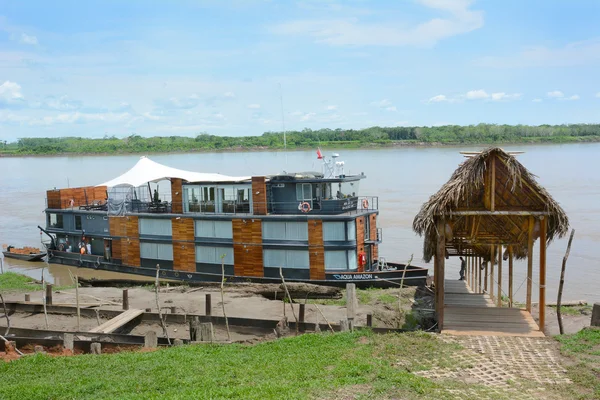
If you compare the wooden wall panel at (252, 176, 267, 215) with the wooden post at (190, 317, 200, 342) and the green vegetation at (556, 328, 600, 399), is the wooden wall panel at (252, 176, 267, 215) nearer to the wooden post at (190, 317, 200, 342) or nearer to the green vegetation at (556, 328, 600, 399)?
the wooden post at (190, 317, 200, 342)

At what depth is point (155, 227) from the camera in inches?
1104

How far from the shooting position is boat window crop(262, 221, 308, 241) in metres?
24.4

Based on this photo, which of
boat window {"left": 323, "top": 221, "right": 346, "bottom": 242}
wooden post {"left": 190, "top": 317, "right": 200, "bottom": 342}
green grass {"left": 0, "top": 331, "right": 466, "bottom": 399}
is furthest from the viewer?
boat window {"left": 323, "top": 221, "right": 346, "bottom": 242}

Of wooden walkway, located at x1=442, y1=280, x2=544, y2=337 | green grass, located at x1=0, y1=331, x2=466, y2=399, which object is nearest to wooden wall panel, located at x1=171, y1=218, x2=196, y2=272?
green grass, located at x1=0, y1=331, x2=466, y2=399

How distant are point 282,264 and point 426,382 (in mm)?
14933

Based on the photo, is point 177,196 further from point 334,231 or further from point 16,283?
point 16,283

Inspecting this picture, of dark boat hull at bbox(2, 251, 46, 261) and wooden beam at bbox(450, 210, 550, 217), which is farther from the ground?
wooden beam at bbox(450, 210, 550, 217)

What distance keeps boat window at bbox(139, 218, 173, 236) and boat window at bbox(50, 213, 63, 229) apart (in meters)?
6.48

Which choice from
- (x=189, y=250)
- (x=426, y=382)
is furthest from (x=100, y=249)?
(x=426, y=382)

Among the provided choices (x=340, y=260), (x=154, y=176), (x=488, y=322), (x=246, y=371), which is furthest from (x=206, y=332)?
(x=154, y=176)

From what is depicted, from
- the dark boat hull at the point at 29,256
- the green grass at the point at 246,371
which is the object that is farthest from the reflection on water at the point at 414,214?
the green grass at the point at 246,371

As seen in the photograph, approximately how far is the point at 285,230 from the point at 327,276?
256 centimetres

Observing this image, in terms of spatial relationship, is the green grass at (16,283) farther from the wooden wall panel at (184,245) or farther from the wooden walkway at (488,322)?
the wooden walkway at (488,322)

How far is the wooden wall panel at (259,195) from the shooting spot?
82.3 feet
